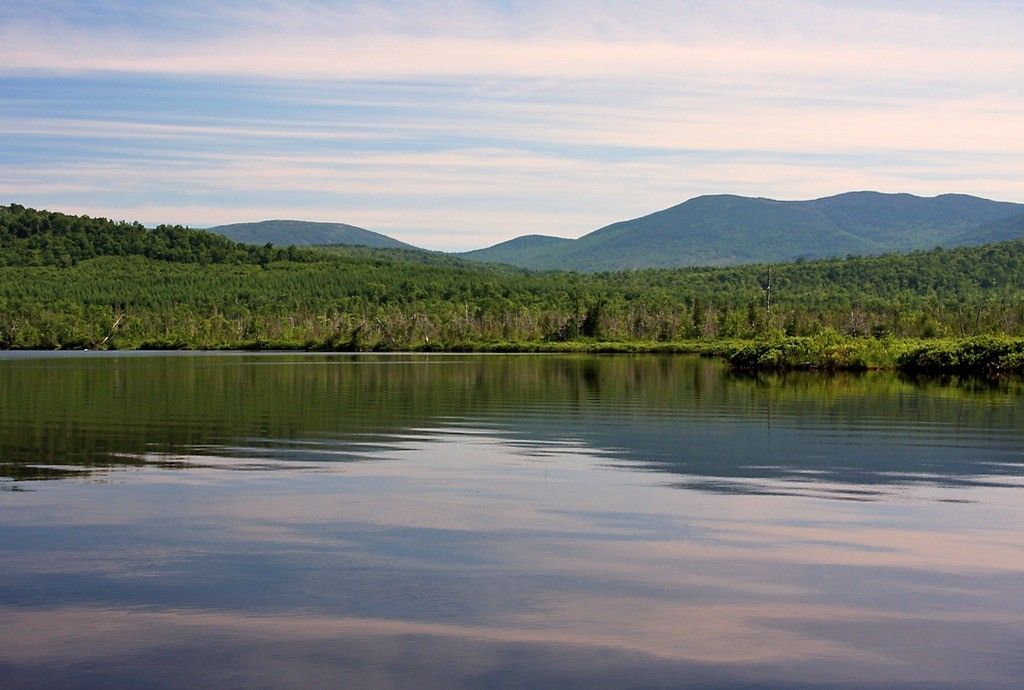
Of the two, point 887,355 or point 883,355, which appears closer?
point 883,355

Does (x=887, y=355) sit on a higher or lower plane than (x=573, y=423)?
higher

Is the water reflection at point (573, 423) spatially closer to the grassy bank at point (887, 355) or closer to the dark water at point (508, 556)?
the dark water at point (508, 556)

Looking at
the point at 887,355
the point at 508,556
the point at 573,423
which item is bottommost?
the point at 508,556

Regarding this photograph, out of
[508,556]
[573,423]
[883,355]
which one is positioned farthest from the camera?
[883,355]

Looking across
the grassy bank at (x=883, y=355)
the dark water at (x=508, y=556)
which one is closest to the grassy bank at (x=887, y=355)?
the grassy bank at (x=883, y=355)

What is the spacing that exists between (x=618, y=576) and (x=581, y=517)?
14.2ft

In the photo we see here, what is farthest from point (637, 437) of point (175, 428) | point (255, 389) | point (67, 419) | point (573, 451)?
point (255, 389)

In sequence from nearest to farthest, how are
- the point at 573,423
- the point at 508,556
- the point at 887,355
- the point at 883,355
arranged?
the point at 508,556 < the point at 573,423 < the point at 883,355 < the point at 887,355

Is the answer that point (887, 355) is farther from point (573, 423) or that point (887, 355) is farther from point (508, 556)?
point (508, 556)

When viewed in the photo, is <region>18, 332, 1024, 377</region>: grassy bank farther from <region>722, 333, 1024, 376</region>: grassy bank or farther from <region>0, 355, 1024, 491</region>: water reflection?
<region>0, 355, 1024, 491</region>: water reflection

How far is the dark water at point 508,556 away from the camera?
12539 mm

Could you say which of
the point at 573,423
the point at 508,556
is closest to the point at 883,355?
the point at 573,423

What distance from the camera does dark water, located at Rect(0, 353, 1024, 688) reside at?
12.5 m

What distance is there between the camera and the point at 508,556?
677 inches
